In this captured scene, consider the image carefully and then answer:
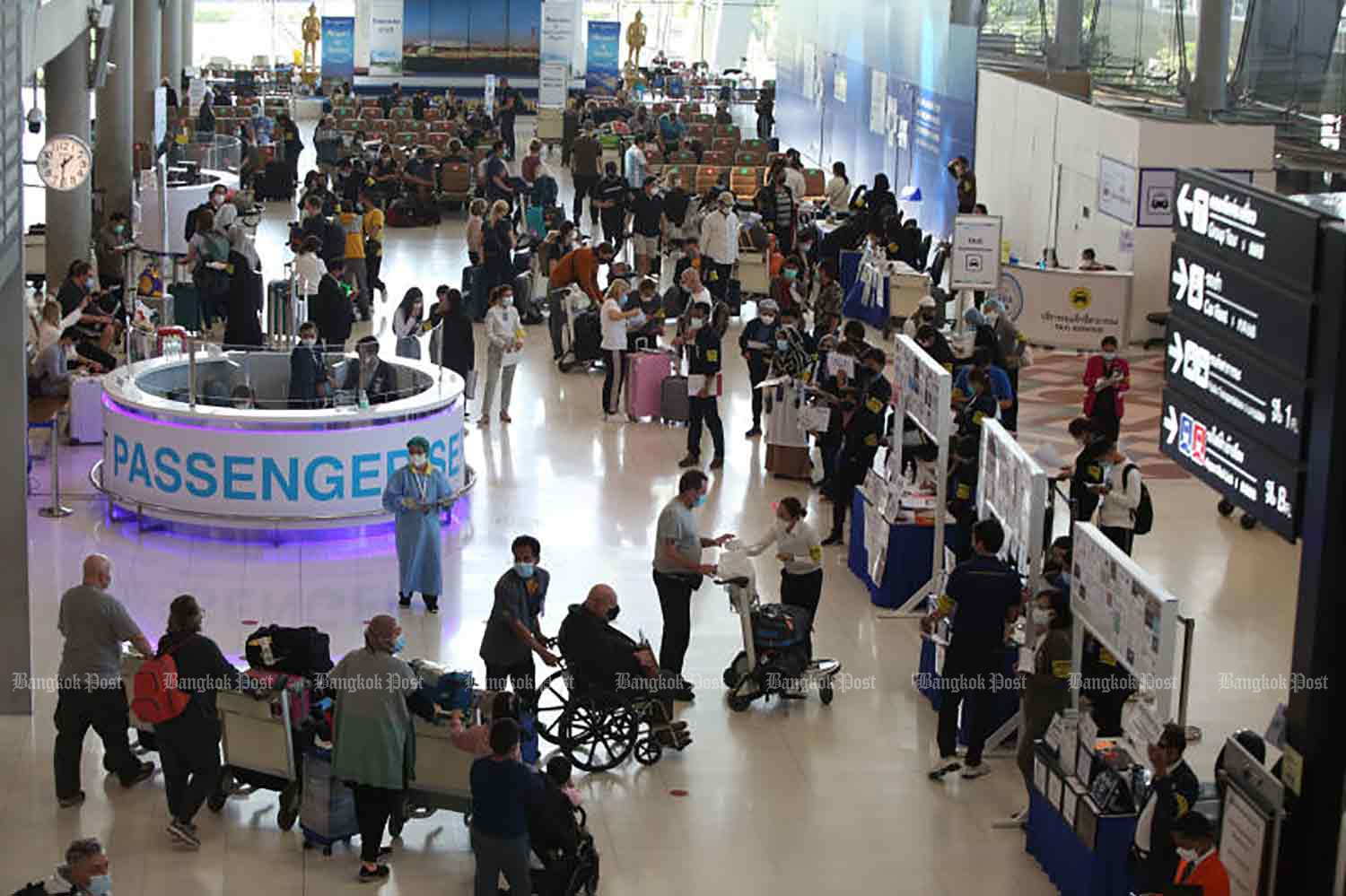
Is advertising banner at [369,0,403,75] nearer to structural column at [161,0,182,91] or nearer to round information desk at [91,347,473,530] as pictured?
structural column at [161,0,182,91]

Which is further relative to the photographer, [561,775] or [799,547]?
[799,547]

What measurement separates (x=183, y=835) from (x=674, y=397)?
8.96 meters

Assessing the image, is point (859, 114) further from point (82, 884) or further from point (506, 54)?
point (82, 884)

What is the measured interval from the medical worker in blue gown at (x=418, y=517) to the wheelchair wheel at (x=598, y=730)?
8.52 feet

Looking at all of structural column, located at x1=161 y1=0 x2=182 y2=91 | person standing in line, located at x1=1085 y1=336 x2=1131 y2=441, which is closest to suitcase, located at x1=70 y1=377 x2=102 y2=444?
person standing in line, located at x1=1085 y1=336 x2=1131 y2=441

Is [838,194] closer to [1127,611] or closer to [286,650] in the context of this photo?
[286,650]

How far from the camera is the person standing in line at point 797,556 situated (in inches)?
476

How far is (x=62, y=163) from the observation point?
2094cm

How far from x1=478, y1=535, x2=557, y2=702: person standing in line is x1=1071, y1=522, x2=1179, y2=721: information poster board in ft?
8.92

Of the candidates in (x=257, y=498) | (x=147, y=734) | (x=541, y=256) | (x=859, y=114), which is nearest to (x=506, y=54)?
(x=859, y=114)

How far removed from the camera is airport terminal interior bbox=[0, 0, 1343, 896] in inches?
392

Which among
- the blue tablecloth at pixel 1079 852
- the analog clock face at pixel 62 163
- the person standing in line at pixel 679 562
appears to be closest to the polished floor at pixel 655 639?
the blue tablecloth at pixel 1079 852

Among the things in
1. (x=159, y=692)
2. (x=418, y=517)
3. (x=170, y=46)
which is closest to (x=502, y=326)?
(x=418, y=517)

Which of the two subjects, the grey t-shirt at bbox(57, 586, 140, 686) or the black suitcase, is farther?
the grey t-shirt at bbox(57, 586, 140, 686)
